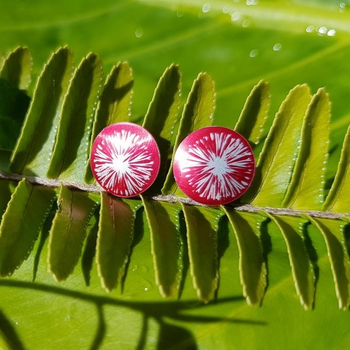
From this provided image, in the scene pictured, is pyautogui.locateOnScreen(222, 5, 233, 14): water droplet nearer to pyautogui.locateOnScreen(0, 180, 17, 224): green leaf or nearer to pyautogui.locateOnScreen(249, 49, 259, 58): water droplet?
pyautogui.locateOnScreen(249, 49, 259, 58): water droplet

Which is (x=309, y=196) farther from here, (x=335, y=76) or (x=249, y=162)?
(x=335, y=76)

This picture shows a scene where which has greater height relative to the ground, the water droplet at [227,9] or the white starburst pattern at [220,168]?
the water droplet at [227,9]

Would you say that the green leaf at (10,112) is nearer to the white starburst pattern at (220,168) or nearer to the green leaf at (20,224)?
the green leaf at (20,224)

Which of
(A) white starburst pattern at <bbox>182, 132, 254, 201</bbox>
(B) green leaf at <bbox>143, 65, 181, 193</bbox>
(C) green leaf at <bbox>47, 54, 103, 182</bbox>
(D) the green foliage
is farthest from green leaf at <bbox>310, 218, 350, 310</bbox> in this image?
(C) green leaf at <bbox>47, 54, 103, 182</bbox>

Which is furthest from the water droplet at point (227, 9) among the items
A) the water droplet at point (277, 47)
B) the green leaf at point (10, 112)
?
the green leaf at point (10, 112)

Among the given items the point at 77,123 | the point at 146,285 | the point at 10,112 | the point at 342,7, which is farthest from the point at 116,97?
the point at 342,7

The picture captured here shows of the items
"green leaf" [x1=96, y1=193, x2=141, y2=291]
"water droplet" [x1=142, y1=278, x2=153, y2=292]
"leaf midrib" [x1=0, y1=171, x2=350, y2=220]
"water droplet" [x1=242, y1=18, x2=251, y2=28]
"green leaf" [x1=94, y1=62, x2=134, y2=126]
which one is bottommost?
"water droplet" [x1=142, y1=278, x2=153, y2=292]
